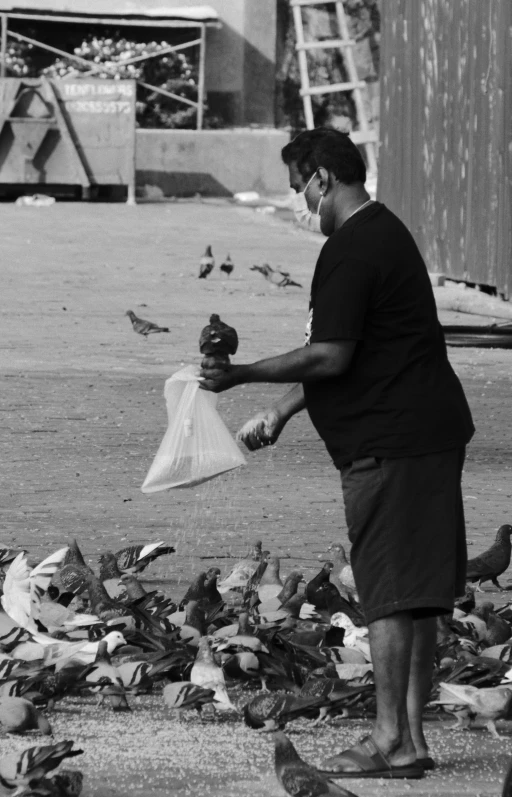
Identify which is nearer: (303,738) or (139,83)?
(303,738)

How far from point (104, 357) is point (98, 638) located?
22.5 ft

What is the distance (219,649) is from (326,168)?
166 centimetres

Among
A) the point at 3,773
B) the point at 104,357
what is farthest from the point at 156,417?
the point at 3,773

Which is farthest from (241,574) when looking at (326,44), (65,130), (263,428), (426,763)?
(326,44)

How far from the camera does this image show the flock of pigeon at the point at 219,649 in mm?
4254

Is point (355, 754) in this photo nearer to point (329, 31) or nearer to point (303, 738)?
point (303, 738)

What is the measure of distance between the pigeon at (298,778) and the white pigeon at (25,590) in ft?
4.84

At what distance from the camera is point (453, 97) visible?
52.7 feet

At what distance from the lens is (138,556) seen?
5.72 metres

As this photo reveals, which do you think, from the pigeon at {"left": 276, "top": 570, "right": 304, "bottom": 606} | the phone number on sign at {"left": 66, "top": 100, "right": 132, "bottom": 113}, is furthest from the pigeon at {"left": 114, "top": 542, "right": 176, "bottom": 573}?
the phone number on sign at {"left": 66, "top": 100, "right": 132, "bottom": 113}

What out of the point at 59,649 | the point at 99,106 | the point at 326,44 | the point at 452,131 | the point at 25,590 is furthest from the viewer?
the point at 326,44

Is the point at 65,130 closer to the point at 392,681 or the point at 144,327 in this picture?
the point at 144,327

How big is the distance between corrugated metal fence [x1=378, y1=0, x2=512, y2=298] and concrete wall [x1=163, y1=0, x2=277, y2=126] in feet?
40.7

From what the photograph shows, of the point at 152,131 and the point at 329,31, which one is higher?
the point at 329,31
